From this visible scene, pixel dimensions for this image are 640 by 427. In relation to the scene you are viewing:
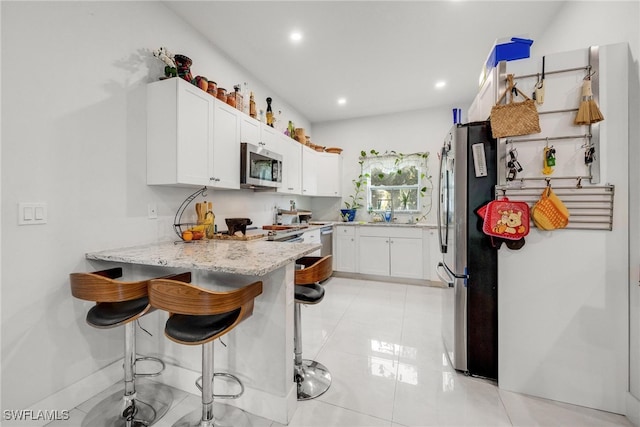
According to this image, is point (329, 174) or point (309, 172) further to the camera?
point (329, 174)

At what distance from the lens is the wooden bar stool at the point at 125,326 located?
140 cm

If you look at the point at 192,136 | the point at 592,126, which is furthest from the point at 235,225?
the point at 592,126

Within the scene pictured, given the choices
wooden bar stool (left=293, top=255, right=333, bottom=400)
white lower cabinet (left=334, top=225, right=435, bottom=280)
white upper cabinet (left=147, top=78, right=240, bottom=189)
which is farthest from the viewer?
Result: white lower cabinet (left=334, top=225, right=435, bottom=280)

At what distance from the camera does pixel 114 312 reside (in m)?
1.47

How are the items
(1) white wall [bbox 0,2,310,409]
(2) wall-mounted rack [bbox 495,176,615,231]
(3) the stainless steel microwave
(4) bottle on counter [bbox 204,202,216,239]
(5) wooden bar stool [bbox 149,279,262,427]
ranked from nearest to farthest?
(5) wooden bar stool [bbox 149,279,262,427] < (1) white wall [bbox 0,2,310,409] < (2) wall-mounted rack [bbox 495,176,615,231] < (4) bottle on counter [bbox 204,202,216,239] < (3) the stainless steel microwave

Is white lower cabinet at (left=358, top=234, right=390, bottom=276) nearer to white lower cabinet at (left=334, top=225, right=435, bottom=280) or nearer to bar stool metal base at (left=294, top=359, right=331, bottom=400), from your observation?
white lower cabinet at (left=334, top=225, right=435, bottom=280)

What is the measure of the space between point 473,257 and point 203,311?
181cm

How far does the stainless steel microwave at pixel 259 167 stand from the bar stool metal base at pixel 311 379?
71.0 inches

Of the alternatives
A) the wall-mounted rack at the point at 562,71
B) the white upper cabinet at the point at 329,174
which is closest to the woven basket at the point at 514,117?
the wall-mounted rack at the point at 562,71

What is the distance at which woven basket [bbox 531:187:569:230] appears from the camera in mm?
1595

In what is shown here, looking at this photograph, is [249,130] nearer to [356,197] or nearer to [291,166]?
[291,166]

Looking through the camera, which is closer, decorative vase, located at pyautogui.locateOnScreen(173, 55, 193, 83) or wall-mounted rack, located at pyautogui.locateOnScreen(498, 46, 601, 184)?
wall-mounted rack, located at pyautogui.locateOnScreen(498, 46, 601, 184)

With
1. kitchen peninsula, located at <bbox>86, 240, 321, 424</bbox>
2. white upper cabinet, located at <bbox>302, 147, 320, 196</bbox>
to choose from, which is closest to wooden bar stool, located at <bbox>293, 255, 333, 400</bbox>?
kitchen peninsula, located at <bbox>86, 240, 321, 424</bbox>

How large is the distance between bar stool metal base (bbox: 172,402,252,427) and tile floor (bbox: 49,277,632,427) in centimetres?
6
